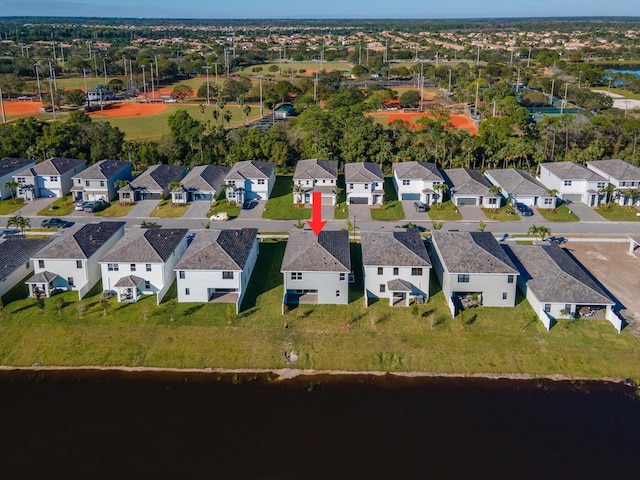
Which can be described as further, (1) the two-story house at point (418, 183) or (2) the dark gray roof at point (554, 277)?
(1) the two-story house at point (418, 183)

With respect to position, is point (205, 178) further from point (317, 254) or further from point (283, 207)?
point (317, 254)

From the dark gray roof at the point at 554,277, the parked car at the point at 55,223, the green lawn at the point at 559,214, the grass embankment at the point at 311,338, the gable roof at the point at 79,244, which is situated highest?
the gable roof at the point at 79,244

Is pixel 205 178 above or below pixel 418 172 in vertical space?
below

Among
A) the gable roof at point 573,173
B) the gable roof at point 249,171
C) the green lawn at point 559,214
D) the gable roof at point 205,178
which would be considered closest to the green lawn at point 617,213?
the green lawn at point 559,214

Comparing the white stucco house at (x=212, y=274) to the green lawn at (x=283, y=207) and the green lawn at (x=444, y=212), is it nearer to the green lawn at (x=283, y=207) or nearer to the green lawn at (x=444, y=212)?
the green lawn at (x=283, y=207)

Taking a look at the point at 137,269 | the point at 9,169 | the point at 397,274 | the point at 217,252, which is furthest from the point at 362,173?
the point at 9,169

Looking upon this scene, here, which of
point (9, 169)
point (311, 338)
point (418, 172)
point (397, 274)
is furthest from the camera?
point (9, 169)

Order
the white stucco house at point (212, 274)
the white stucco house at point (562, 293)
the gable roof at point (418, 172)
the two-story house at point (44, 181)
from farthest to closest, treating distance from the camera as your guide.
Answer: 1. the two-story house at point (44, 181)
2. the gable roof at point (418, 172)
3. the white stucco house at point (212, 274)
4. the white stucco house at point (562, 293)

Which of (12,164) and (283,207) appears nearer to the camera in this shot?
(283,207)
